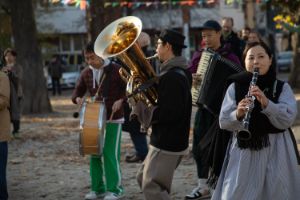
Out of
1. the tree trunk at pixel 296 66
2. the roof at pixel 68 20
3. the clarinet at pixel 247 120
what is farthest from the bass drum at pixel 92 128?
the roof at pixel 68 20

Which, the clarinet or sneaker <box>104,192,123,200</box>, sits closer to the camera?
the clarinet

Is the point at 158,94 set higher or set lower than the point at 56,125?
higher

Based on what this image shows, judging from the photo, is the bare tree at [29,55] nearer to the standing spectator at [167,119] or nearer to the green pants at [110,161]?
the green pants at [110,161]

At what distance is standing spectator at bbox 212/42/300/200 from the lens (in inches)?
187

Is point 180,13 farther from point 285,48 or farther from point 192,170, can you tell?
point 192,170

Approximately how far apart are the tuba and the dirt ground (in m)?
2.29

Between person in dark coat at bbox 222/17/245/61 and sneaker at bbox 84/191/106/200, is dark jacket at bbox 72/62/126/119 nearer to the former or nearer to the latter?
sneaker at bbox 84/191/106/200

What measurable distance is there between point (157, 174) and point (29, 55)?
13.8m

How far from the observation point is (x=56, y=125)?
15.5 meters

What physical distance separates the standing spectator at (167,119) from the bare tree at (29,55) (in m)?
13.4

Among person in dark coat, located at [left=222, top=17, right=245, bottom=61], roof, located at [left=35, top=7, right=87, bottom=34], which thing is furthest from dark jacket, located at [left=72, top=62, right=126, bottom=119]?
roof, located at [left=35, top=7, right=87, bottom=34]

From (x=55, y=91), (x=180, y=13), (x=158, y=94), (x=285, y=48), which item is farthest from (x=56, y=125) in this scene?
(x=285, y=48)

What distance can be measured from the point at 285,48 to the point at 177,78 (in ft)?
163

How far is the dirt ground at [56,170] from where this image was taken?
784 cm
